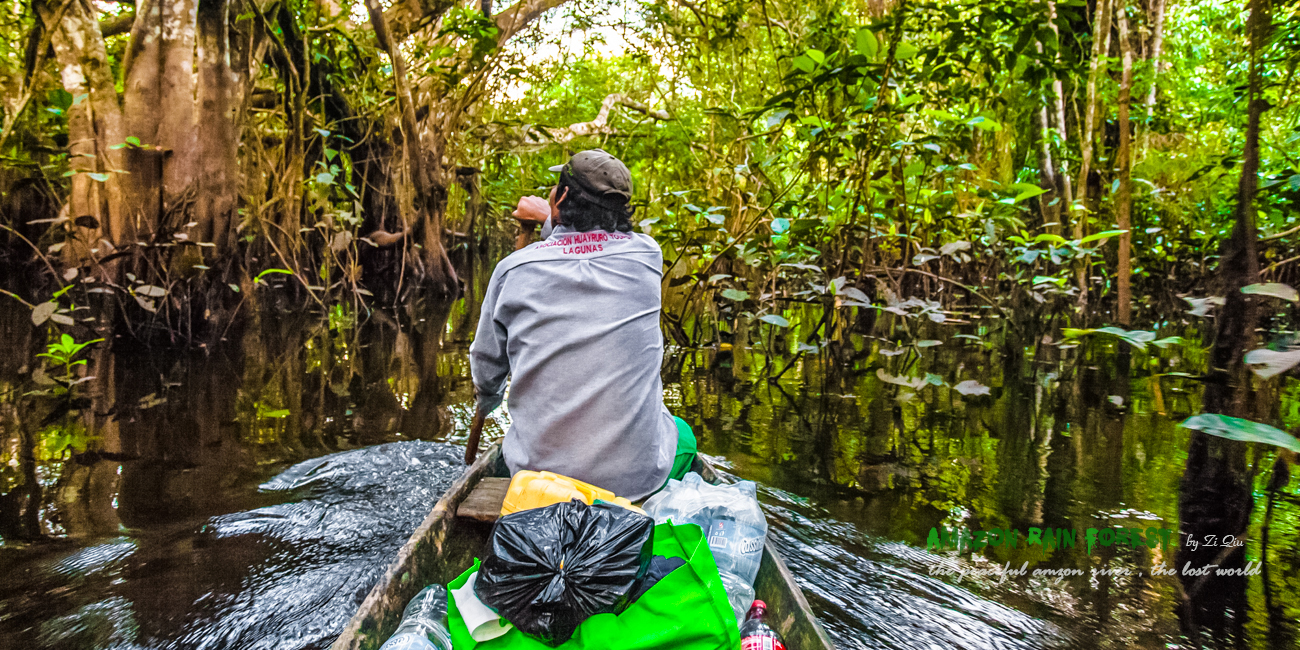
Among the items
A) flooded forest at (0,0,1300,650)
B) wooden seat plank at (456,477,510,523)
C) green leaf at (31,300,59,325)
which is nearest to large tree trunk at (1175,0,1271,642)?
flooded forest at (0,0,1300,650)

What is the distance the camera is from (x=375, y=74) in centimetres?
811

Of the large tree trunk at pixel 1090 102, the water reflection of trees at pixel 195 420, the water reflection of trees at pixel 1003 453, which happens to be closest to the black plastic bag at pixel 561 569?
the water reflection of trees at pixel 1003 453

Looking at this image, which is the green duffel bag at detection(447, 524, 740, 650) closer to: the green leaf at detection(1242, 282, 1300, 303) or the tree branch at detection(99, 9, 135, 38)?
the green leaf at detection(1242, 282, 1300, 303)

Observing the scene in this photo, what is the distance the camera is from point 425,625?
145 centimetres

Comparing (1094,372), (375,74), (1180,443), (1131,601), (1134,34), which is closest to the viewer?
(1131,601)

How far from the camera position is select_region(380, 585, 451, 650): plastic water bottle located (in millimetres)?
1358

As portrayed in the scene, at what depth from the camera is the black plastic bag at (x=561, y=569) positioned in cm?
125

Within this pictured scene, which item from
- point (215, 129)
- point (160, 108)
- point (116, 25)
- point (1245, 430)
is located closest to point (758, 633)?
point (1245, 430)

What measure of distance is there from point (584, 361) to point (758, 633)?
873mm

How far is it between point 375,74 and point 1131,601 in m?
8.62

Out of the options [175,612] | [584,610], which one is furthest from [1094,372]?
[175,612]

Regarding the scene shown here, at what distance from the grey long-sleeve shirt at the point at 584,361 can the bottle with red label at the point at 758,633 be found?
0.54 metres

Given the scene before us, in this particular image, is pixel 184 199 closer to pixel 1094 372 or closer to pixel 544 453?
pixel 544 453

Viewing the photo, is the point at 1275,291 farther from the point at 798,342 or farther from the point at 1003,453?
the point at 798,342
